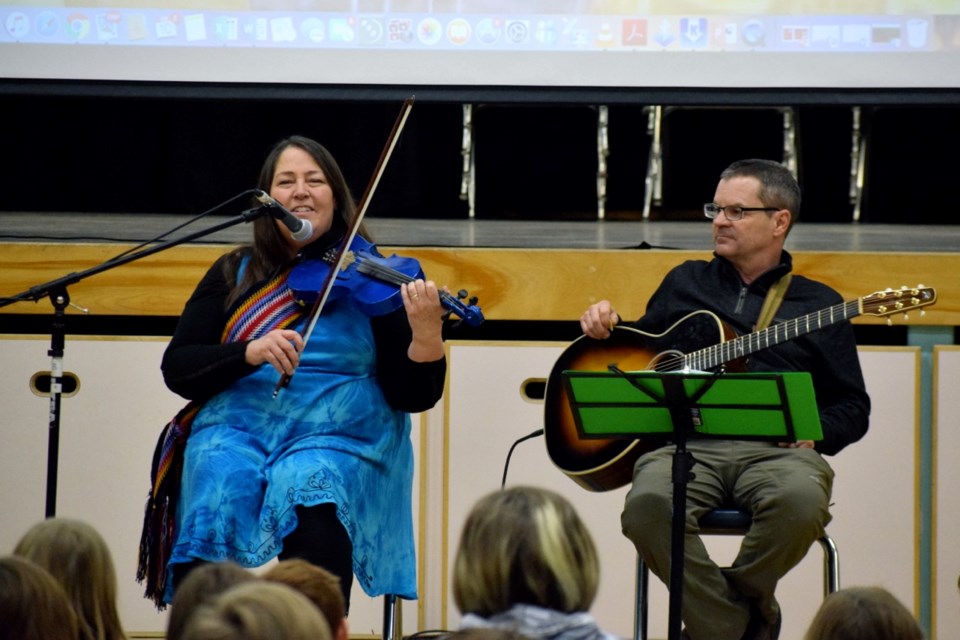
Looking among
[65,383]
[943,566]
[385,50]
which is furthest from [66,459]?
Result: [943,566]

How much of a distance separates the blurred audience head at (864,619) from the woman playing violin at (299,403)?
123 cm

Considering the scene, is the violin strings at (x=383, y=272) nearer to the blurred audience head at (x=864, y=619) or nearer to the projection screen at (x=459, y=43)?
the blurred audience head at (x=864, y=619)

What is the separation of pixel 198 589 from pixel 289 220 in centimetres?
114

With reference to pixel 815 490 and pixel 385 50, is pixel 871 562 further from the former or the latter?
pixel 385 50

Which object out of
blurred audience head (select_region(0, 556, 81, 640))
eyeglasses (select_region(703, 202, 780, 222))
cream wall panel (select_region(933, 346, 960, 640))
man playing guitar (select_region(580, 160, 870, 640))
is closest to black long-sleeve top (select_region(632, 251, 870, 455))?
man playing guitar (select_region(580, 160, 870, 640))

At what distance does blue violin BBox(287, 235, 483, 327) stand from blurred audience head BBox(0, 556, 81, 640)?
1.39 m

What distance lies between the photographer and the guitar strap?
3.40 metres

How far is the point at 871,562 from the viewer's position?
154 inches

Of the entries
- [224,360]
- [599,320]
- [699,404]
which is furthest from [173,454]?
[699,404]

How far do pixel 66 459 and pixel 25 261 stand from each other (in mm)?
546

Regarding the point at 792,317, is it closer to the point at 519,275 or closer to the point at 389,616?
the point at 519,275

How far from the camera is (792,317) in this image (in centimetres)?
337

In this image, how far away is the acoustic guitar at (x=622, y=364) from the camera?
10.9 ft

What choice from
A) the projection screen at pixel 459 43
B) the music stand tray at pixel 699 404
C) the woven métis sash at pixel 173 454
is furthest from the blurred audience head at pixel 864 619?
the projection screen at pixel 459 43
